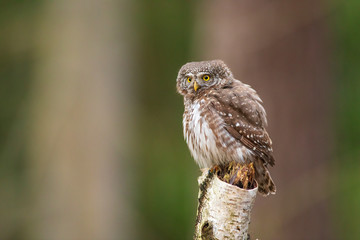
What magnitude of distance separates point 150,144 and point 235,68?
5110 mm

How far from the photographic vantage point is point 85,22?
10641 millimetres

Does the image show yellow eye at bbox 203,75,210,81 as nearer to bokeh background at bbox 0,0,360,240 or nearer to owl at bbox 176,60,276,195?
owl at bbox 176,60,276,195

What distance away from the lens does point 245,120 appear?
16.0ft

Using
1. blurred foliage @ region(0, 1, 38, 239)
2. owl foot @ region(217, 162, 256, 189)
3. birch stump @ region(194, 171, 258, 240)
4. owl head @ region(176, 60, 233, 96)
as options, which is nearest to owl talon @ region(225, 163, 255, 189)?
owl foot @ region(217, 162, 256, 189)

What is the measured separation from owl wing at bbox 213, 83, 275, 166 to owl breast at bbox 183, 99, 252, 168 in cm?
5

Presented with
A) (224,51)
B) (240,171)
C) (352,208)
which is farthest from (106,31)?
(240,171)

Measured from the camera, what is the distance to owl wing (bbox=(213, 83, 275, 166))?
15.8ft

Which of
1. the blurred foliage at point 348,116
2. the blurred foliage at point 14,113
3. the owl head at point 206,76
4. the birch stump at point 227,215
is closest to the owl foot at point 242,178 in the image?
the birch stump at point 227,215

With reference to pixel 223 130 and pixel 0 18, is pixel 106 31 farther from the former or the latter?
pixel 223 130

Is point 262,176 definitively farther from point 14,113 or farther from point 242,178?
point 14,113

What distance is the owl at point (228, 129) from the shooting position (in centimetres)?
480

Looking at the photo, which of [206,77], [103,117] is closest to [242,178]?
[206,77]

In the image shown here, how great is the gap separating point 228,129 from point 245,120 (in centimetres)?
16

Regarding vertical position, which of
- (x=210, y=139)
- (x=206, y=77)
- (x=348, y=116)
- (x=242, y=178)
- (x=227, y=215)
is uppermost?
(x=206, y=77)
